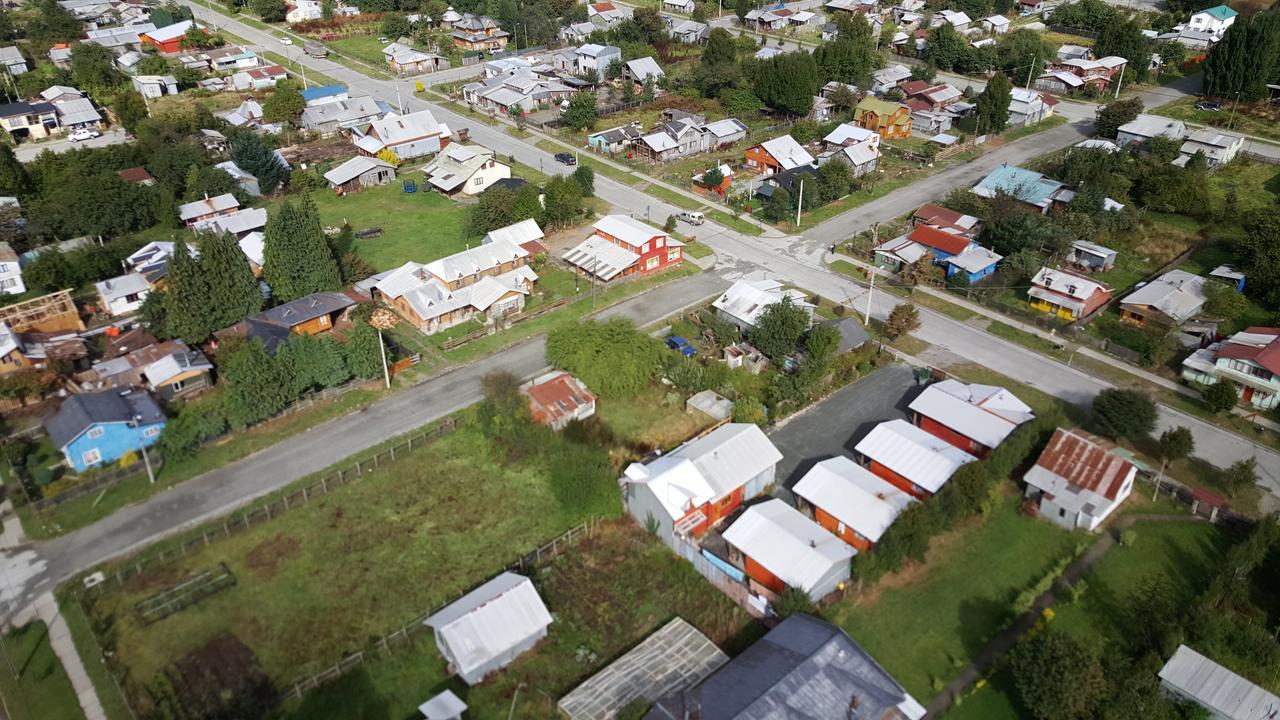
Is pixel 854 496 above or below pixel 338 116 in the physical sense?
below

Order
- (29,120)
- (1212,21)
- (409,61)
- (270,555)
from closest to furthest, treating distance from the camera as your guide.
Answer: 1. (270,555)
2. (29,120)
3. (409,61)
4. (1212,21)

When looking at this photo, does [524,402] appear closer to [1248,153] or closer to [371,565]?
[371,565]

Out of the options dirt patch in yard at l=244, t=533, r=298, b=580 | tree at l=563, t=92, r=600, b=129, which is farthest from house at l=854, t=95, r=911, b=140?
dirt patch in yard at l=244, t=533, r=298, b=580

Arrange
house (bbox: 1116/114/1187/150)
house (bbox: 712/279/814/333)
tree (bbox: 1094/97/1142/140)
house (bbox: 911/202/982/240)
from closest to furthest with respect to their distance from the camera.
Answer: house (bbox: 712/279/814/333), house (bbox: 911/202/982/240), house (bbox: 1116/114/1187/150), tree (bbox: 1094/97/1142/140)

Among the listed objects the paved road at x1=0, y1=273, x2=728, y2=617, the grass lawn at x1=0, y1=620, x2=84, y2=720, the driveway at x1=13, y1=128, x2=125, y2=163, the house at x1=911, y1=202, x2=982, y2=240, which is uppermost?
the house at x1=911, y1=202, x2=982, y2=240

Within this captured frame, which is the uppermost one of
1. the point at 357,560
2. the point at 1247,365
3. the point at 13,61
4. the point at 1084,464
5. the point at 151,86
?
the point at 13,61

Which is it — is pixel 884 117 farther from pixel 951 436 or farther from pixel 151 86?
pixel 151 86

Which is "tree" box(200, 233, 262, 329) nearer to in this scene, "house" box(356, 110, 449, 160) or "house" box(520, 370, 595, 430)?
"house" box(520, 370, 595, 430)

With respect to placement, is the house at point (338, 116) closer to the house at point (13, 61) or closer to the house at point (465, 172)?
the house at point (465, 172)


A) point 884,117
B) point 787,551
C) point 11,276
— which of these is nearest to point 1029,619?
point 787,551
